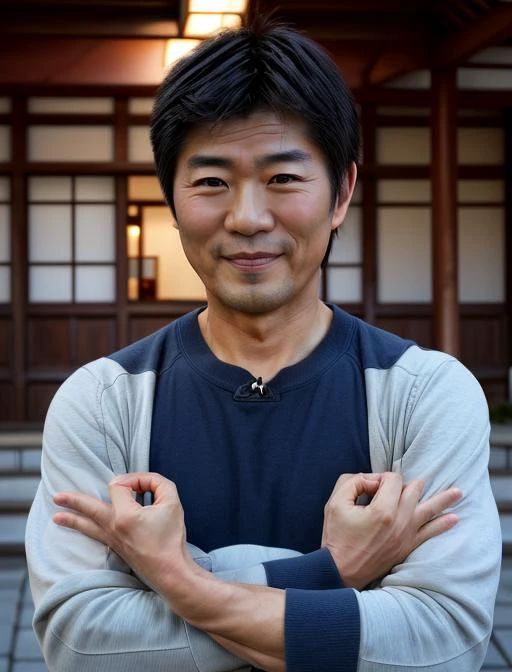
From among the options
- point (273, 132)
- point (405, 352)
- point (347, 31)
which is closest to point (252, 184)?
point (273, 132)

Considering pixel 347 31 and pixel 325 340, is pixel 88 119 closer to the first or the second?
pixel 347 31

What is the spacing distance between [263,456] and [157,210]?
6.60 meters

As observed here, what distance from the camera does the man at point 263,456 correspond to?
54.7 inches

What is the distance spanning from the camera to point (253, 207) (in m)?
1.48

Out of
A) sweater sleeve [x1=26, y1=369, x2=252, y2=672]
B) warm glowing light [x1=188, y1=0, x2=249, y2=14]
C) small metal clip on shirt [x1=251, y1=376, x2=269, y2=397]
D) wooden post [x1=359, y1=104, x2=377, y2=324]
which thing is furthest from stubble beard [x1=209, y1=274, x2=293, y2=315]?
wooden post [x1=359, y1=104, x2=377, y2=324]

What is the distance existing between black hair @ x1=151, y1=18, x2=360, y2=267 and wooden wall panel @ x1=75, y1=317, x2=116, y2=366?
21.2 feet

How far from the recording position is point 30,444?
6324mm

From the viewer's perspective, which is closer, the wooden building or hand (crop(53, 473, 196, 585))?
hand (crop(53, 473, 196, 585))

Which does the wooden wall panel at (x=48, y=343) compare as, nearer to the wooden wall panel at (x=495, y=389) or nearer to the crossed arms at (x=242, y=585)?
the wooden wall panel at (x=495, y=389)

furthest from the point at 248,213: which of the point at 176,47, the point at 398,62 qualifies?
the point at 398,62

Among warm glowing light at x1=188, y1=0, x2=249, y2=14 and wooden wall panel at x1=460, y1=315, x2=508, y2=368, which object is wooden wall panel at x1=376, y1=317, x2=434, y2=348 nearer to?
wooden wall panel at x1=460, y1=315, x2=508, y2=368

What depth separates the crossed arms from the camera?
1374 mm

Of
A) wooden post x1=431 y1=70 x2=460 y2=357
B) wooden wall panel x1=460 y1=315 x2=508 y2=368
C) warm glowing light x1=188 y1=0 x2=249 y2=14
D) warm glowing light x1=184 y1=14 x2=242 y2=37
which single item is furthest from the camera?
wooden wall panel x1=460 y1=315 x2=508 y2=368

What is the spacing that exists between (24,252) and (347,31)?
284cm
